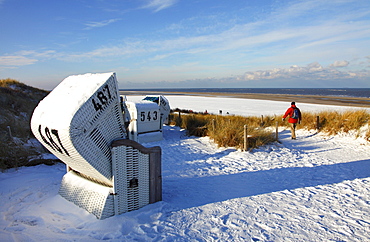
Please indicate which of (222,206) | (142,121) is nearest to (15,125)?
(142,121)

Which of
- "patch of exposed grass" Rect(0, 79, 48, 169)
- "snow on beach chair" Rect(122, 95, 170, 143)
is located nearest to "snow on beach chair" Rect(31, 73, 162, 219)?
"patch of exposed grass" Rect(0, 79, 48, 169)

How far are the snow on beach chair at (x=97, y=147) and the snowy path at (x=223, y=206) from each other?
9.2 inches

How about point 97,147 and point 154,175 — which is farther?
point 154,175

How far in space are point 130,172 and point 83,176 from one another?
1130mm

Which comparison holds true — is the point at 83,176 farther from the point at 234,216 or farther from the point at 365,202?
the point at 365,202

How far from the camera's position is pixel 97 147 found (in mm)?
3926

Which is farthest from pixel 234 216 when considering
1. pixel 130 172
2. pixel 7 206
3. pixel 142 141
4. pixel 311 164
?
pixel 142 141

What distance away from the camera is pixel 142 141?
38.4 feet

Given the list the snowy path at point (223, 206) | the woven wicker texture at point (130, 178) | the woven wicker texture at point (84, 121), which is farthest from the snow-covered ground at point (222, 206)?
the woven wicker texture at point (84, 121)

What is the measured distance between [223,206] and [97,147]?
2.46 metres

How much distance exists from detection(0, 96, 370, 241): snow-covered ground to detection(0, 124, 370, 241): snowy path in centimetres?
1

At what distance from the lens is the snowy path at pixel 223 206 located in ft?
12.3

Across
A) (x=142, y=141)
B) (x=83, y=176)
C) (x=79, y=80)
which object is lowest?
(x=142, y=141)

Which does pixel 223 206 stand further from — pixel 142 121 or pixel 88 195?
pixel 142 121
